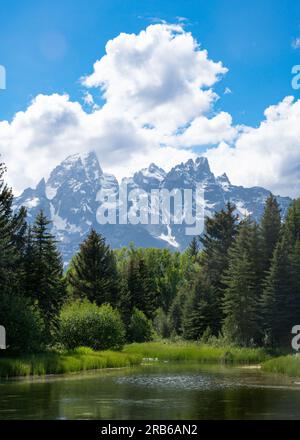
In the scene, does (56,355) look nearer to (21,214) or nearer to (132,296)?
(21,214)

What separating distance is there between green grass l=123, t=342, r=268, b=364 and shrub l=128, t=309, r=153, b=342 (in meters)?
14.0

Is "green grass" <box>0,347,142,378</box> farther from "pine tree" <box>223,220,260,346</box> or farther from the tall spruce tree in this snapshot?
the tall spruce tree

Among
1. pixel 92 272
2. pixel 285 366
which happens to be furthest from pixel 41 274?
pixel 285 366

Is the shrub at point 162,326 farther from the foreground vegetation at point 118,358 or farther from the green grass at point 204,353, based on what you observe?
the green grass at point 204,353

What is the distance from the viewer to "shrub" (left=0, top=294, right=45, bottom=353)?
44250 mm

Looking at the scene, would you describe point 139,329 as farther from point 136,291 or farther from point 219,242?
point 219,242

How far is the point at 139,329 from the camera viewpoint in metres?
85.6

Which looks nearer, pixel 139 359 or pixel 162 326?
pixel 139 359

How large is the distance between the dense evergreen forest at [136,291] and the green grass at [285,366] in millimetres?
17745

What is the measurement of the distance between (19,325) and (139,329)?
138 feet

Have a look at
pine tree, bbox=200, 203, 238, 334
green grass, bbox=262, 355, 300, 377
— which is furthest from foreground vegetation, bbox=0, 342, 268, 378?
pine tree, bbox=200, 203, 238, 334

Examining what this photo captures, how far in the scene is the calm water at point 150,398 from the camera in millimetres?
22703

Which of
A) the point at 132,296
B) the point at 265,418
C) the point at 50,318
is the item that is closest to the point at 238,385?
the point at 265,418
